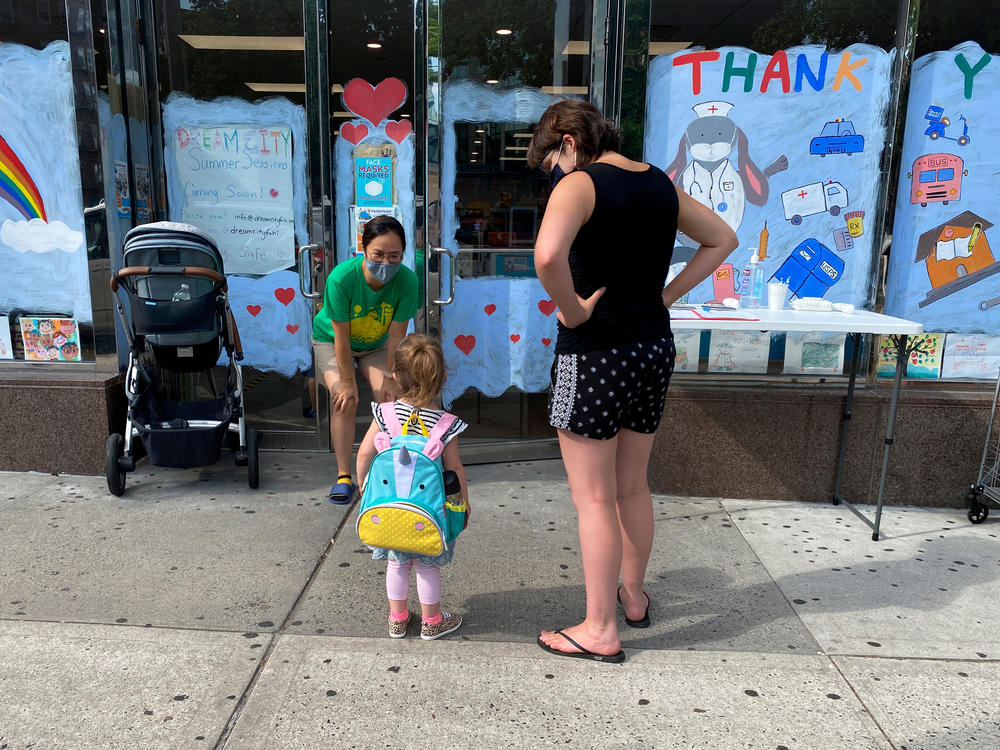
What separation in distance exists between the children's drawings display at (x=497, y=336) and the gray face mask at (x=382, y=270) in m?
1.05

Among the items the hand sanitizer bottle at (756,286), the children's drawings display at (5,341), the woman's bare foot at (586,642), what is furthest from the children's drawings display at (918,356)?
the children's drawings display at (5,341)

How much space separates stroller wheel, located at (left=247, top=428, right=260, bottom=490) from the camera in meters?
4.35

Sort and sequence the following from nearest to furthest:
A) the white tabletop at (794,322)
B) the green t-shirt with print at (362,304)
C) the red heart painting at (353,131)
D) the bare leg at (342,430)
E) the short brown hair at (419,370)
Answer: the short brown hair at (419,370) < the white tabletop at (794,322) < the green t-shirt with print at (362,304) < the bare leg at (342,430) < the red heart painting at (353,131)

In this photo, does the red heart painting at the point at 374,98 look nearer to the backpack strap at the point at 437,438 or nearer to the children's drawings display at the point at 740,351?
the children's drawings display at the point at 740,351

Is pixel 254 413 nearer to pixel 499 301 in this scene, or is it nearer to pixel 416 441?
pixel 499 301

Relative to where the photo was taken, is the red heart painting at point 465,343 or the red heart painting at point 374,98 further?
the red heart painting at point 465,343

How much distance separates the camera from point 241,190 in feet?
16.0

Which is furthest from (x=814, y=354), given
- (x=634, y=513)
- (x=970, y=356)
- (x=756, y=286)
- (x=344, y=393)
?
(x=344, y=393)

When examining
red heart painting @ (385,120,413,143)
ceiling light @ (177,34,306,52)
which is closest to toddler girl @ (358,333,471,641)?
red heart painting @ (385,120,413,143)

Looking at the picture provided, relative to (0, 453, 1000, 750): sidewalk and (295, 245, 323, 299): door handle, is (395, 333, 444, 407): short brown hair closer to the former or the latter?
(0, 453, 1000, 750): sidewalk

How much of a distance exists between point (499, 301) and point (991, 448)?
2.93 meters

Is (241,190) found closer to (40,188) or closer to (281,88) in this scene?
(281,88)

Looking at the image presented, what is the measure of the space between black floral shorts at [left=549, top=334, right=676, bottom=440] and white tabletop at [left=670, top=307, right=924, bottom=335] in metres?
0.92

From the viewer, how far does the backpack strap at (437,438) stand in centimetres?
265
